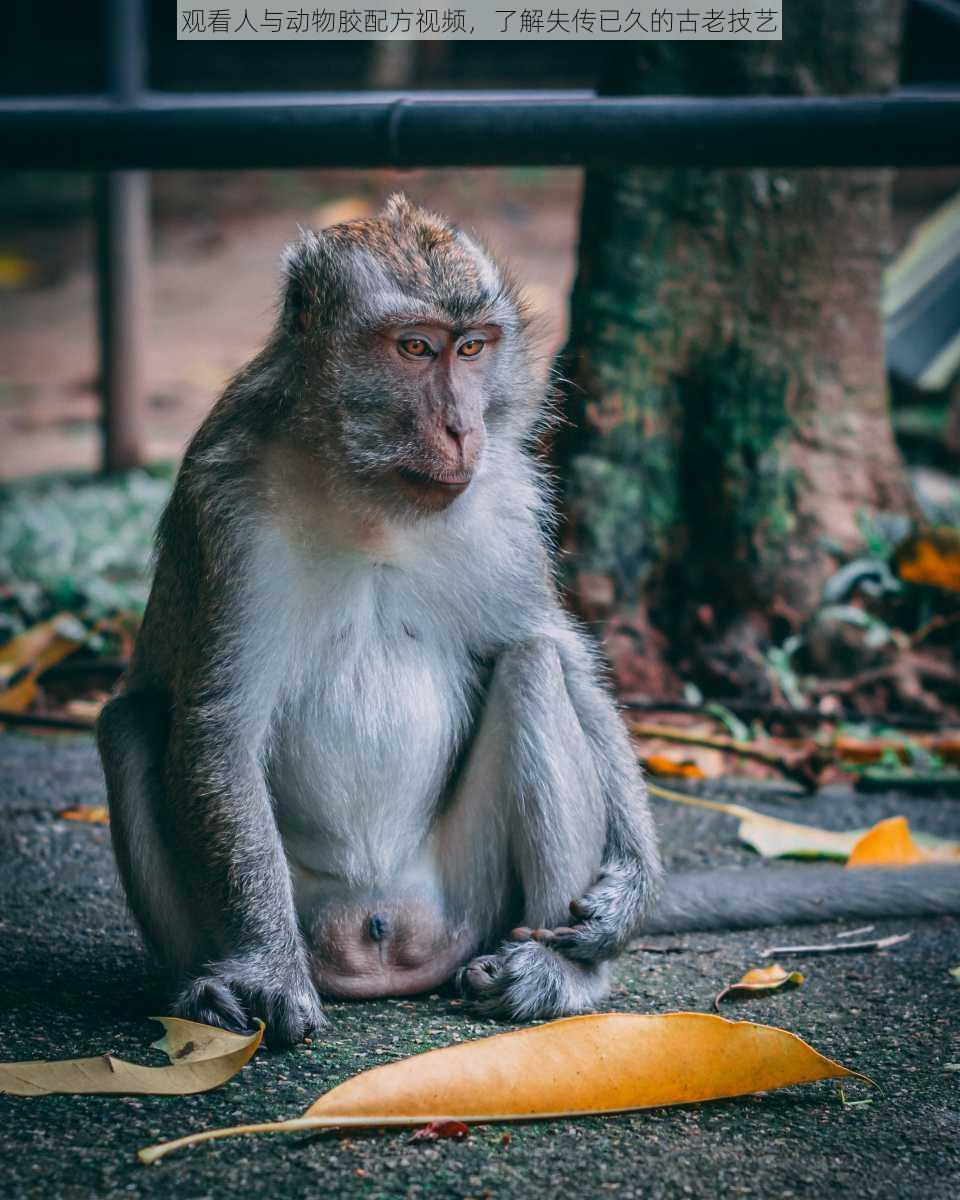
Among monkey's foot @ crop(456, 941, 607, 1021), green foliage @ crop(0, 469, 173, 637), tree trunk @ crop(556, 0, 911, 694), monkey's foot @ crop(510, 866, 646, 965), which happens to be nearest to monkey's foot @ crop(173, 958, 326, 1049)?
monkey's foot @ crop(456, 941, 607, 1021)

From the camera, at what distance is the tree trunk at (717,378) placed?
17.7 feet

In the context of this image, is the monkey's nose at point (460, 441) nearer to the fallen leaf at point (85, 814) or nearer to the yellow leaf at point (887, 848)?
the yellow leaf at point (887, 848)

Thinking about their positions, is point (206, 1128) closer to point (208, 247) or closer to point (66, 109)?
point (66, 109)

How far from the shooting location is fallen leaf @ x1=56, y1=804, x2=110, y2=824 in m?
4.17

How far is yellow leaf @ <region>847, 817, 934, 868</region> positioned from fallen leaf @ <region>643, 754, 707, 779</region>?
2.72 ft

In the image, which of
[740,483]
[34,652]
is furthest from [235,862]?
[740,483]

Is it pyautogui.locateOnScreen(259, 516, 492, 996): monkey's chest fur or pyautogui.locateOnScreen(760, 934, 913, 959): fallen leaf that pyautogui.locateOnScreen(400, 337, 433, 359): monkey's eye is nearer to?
pyautogui.locateOnScreen(259, 516, 492, 996): monkey's chest fur

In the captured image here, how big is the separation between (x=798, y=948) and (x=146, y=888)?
1406 millimetres

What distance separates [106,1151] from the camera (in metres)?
2.27

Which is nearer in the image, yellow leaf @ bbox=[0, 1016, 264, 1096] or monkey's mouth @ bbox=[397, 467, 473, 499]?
yellow leaf @ bbox=[0, 1016, 264, 1096]

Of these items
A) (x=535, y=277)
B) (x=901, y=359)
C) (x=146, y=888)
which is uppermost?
(x=535, y=277)

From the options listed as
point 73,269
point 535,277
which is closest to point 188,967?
point 535,277

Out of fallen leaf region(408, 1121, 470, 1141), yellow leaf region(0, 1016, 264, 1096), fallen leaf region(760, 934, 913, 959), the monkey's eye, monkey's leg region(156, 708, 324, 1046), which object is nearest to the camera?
fallen leaf region(408, 1121, 470, 1141)

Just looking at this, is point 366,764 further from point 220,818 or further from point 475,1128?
point 475,1128
